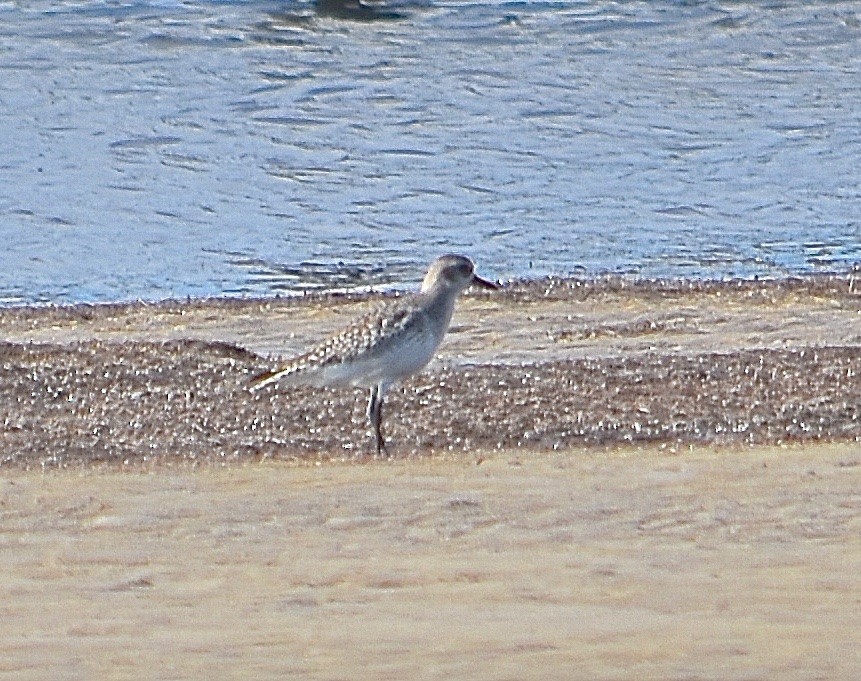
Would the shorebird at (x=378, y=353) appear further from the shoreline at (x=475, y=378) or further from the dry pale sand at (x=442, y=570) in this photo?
the dry pale sand at (x=442, y=570)

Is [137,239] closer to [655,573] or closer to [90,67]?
[90,67]

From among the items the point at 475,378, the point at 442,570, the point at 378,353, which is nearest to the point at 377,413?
the point at 378,353

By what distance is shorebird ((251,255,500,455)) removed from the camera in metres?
7.85

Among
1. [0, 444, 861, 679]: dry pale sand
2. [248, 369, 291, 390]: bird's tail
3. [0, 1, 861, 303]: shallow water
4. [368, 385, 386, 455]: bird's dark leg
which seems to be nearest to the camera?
[0, 444, 861, 679]: dry pale sand

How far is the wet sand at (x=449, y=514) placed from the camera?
513 centimetres

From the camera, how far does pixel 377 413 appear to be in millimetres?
7793

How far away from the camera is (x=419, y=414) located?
842 centimetres

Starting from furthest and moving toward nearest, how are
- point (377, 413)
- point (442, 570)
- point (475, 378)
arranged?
point (475, 378)
point (377, 413)
point (442, 570)

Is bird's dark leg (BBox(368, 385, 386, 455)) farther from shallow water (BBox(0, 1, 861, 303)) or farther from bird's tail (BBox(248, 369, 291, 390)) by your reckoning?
shallow water (BBox(0, 1, 861, 303))

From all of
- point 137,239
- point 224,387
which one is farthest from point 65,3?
point 224,387

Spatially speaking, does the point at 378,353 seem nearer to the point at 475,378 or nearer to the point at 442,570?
the point at 475,378

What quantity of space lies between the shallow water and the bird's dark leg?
4.78 metres

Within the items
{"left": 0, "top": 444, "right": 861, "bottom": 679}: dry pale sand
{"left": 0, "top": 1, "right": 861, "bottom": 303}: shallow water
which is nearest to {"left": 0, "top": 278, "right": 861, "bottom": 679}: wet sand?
{"left": 0, "top": 444, "right": 861, "bottom": 679}: dry pale sand

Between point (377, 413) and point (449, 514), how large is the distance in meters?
1.47
